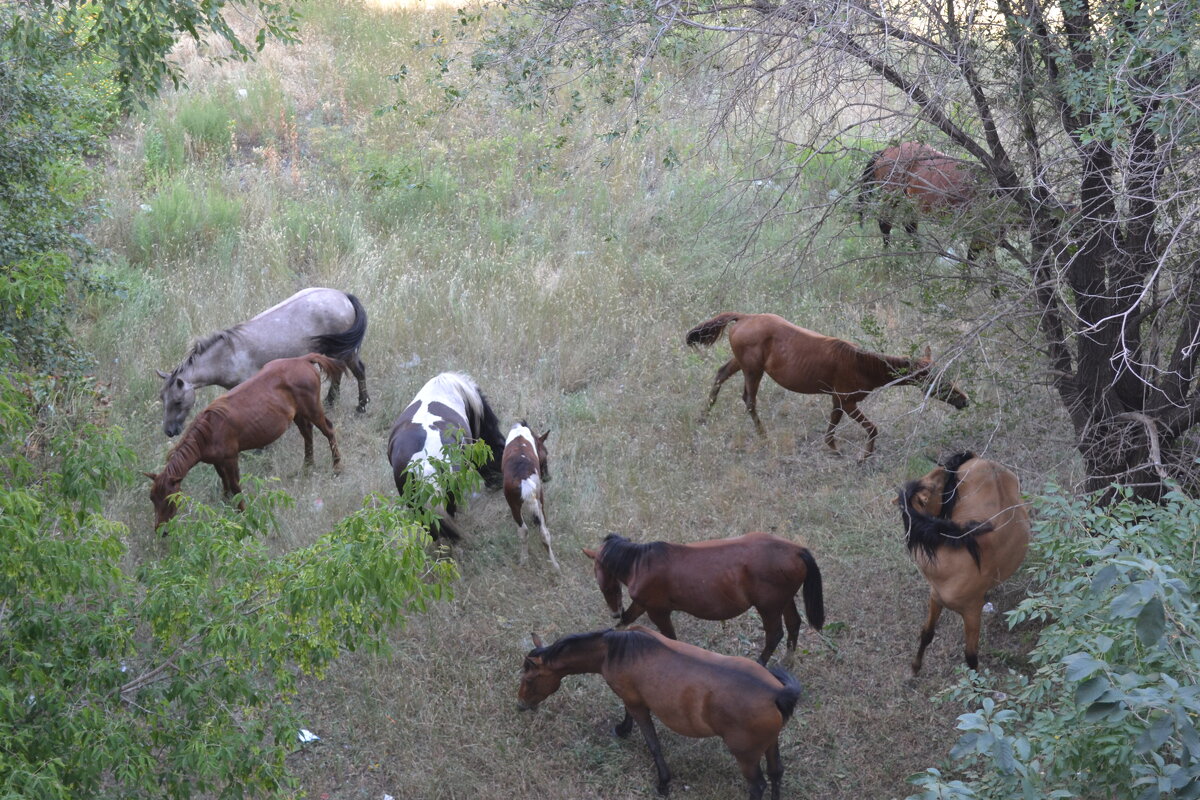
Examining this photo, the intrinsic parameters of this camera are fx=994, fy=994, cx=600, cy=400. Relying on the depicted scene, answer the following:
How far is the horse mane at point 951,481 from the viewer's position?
635cm

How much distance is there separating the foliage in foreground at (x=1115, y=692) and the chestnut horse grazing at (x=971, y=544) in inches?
51.8

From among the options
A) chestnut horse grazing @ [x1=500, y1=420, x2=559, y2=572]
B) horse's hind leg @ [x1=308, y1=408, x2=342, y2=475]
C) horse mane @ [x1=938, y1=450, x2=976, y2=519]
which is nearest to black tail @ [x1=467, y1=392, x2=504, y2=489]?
chestnut horse grazing @ [x1=500, y1=420, x2=559, y2=572]

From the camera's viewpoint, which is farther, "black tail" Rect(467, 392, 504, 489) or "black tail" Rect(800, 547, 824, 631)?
"black tail" Rect(467, 392, 504, 489)

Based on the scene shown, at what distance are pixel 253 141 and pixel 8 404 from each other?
446 inches

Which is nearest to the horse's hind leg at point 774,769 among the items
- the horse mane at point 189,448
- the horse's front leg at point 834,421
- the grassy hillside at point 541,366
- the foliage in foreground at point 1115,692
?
the grassy hillside at point 541,366

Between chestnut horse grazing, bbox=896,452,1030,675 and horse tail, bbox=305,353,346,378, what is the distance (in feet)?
15.8

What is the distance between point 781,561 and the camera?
5.68 meters

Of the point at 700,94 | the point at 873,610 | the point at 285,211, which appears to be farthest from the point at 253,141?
the point at 873,610

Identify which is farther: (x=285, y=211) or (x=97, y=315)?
(x=285, y=211)

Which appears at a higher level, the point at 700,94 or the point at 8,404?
the point at 700,94

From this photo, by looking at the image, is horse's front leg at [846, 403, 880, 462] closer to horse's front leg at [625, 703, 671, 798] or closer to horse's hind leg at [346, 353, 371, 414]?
horse's front leg at [625, 703, 671, 798]

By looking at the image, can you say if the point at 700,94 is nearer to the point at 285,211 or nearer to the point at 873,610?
the point at 873,610

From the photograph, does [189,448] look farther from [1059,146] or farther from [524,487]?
[1059,146]

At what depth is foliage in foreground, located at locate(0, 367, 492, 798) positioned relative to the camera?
3.43 metres
